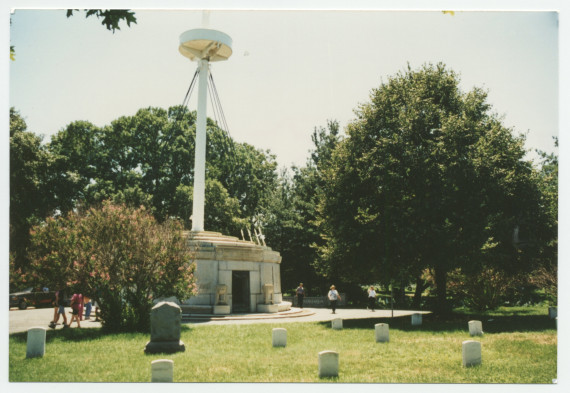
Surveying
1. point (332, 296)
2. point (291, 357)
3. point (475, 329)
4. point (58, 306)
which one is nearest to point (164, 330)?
point (291, 357)

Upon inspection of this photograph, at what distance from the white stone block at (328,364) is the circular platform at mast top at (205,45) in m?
14.6

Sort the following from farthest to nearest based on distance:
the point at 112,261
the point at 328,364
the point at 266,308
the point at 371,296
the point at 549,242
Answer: the point at 371,296
the point at 266,308
the point at 549,242
the point at 112,261
the point at 328,364

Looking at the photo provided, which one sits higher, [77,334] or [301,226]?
[301,226]

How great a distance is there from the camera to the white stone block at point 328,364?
29.7ft

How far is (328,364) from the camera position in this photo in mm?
9062

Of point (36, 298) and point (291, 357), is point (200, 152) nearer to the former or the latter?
point (36, 298)

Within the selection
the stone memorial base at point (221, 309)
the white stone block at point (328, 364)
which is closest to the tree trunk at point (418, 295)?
the stone memorial base at point (221, 309)

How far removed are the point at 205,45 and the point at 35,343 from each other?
45.5 feet

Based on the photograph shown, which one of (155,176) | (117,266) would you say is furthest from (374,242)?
(155,176)

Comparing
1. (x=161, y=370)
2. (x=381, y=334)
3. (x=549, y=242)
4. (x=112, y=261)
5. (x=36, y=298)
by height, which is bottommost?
(x=36, y=298)

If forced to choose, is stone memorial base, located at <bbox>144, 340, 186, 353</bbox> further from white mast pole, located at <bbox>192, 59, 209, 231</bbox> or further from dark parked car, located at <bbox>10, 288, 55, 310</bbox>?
dark parked car, located at <bbox>10, 288, 55, 310</bbox>

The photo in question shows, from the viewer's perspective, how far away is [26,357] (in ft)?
33.9
